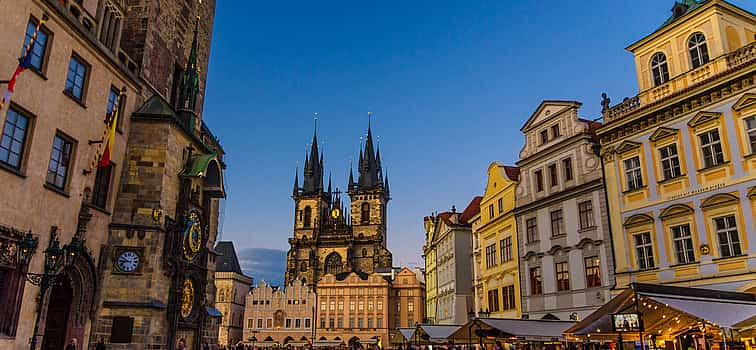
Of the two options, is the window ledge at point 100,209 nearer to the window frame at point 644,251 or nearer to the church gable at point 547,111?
the window frame at point 644,251

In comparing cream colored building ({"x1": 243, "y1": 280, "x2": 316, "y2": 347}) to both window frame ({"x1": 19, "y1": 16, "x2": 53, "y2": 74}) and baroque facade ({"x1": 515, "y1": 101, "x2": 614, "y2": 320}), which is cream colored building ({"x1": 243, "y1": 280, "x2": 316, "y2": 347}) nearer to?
Result: baroque facade ({"x1": 515, "y1": 101, "x2": 614, "y2": 320})

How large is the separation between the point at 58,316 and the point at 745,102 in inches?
889

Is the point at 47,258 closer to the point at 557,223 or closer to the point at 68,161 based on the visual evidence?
the point at 68,161

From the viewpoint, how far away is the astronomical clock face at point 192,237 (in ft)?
63.2

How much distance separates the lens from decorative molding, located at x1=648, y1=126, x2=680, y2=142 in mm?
20084

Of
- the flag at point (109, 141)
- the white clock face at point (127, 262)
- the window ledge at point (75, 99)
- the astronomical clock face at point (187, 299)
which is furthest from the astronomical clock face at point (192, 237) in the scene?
the window ledge at point (75, 99)

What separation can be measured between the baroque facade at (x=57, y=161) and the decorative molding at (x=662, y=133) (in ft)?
63.2

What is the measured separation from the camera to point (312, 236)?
334 feet

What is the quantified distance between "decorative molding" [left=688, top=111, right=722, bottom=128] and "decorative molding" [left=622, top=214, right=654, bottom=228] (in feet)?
12.2

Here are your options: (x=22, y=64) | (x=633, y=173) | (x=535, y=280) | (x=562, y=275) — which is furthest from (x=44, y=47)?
(x=535, y=280)

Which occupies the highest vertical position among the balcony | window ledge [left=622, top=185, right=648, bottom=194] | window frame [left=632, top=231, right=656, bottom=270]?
the balcony

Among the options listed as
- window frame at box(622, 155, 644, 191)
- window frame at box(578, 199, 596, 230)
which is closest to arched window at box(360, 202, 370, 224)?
window frame at box(578, 199, 596, 230)

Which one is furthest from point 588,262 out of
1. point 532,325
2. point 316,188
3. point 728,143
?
point 316,188

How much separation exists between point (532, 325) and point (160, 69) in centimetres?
1704
